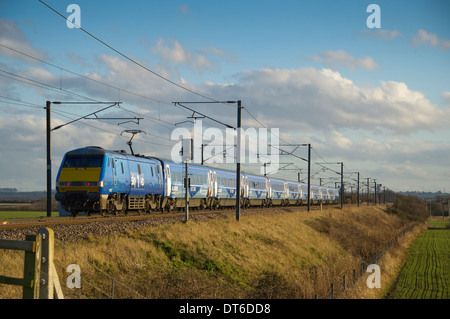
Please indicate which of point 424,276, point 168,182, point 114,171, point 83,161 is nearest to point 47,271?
point 83,161

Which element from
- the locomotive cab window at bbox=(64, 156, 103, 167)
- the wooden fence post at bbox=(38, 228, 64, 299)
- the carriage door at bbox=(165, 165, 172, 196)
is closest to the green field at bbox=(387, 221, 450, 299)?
the carriage door at bbox=(165, 165, 172, 196)

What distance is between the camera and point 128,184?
2747 cm

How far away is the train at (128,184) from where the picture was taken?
24703 mm

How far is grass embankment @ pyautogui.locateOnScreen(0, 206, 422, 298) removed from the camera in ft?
40.9

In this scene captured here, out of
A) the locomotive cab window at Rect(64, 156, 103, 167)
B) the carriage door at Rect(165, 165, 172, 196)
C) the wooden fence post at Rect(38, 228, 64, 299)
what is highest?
the locomotive cab window at Rect(64, 156, 103, 167)

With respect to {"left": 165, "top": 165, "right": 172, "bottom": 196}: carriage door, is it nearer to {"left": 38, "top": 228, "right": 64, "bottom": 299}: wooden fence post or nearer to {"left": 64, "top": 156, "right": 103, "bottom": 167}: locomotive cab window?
{"left": 64, "top": 156, "right": 103, "bottom": 167}: locomotive cab window

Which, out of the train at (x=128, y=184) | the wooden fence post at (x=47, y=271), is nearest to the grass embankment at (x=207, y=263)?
the wooden fence post at (x=47, y=271)

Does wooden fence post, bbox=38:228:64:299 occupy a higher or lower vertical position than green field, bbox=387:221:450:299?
higher

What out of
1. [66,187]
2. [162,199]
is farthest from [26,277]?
[162,199]

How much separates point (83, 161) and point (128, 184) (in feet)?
10.6

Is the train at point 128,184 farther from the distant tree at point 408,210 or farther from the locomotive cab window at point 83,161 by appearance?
the distant tree at point 408,210

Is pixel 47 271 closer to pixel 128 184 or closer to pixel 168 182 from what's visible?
pixel 128 184

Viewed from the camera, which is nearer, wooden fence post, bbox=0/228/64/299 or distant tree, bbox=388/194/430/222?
wooden fence post, bbox=0/228/64/299
